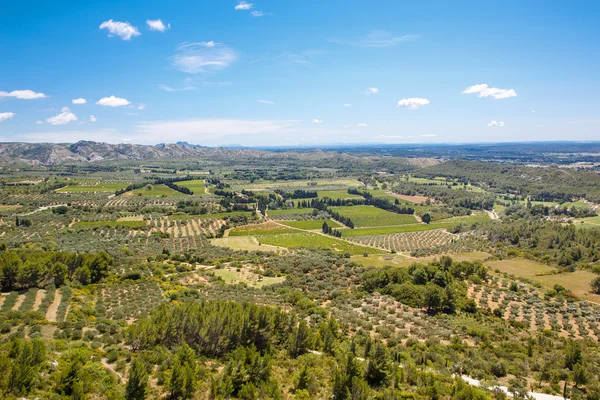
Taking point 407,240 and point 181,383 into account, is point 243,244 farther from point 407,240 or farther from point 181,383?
point 181,383

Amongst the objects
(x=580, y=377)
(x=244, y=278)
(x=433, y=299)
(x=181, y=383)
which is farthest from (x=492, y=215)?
(x=181, y=383)

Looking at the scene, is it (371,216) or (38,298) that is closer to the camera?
(38,298)

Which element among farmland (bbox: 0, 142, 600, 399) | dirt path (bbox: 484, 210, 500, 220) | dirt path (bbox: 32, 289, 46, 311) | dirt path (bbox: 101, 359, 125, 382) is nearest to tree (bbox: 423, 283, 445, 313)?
farmland (bbox: 0, 142, 600, 399)

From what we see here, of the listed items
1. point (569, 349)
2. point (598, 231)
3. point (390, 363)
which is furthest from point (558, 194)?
point (390, 363)

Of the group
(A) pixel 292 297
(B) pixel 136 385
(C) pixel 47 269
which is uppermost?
(B) pixel 136 385

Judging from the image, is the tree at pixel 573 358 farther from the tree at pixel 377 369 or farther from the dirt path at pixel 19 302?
the dirt path at pixel 19 302
